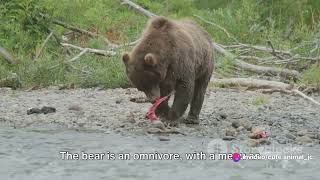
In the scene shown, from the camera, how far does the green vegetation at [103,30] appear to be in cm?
1205

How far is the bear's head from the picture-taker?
7.34 meters

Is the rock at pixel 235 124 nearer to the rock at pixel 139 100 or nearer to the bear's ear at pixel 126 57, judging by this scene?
the bear's ear at pixel 126 57

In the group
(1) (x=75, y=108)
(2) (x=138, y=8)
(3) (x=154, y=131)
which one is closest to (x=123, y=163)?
(3) (x=154, y=131)

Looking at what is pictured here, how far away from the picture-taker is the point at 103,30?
47.9 feet

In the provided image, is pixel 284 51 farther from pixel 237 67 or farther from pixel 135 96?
pixel 135 96

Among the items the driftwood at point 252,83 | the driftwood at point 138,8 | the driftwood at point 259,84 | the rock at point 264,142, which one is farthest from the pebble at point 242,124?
the driftwood at point 138,8

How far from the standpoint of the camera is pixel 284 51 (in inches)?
492

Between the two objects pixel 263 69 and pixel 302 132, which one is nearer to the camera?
pixel 302 132

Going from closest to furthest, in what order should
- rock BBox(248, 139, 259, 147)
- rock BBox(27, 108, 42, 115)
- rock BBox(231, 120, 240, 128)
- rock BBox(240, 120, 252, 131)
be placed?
rock BBox(248, 139, 259, 147) → rock BBox(240, 120, 252, 131) → rock BBox(231, 120, 240, 128) → rock BBox(27, 108, 42, 115)

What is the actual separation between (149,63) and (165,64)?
0.83 ft

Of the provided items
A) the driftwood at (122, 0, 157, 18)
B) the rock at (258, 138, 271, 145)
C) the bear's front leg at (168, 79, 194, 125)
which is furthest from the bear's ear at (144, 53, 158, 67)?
the driftwood at (122, 0, 157, 18)

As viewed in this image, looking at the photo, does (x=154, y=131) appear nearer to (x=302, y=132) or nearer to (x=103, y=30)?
(x=302, y=132)

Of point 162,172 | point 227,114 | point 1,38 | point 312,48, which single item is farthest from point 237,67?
point 162,172

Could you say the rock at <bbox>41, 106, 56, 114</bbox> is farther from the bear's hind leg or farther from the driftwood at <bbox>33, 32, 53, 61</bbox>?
the driftwood at <bbox>33, 32, 53, 61</bbox>
